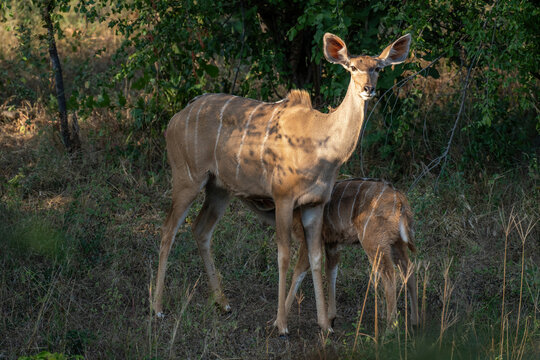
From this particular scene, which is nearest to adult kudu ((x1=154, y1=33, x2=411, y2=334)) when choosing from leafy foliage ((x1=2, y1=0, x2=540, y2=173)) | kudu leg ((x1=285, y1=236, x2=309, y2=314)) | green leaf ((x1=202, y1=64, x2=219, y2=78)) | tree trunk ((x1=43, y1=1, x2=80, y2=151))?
kudu leg ((x1=285, y1=236, x2=309, y2=314))

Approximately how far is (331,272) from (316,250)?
0.89 feet

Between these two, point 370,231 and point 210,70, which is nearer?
point 370,231

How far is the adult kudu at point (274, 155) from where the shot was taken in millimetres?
4977

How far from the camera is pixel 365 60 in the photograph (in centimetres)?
486

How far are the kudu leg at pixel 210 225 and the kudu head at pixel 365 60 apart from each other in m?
1.37

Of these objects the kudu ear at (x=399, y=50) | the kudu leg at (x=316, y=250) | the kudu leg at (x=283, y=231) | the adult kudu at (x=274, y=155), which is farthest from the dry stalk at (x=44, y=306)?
the kudu ear at (x=399, y=50)

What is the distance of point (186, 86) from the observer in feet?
23.4

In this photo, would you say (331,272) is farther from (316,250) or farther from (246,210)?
(246,210)

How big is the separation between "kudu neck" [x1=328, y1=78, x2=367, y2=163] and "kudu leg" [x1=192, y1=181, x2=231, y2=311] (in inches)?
46.0

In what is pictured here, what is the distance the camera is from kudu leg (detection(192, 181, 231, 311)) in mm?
5594

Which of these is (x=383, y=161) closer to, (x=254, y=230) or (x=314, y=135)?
(x=254, y=230)

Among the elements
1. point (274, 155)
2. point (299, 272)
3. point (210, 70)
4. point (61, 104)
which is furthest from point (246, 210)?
point (61, 104)

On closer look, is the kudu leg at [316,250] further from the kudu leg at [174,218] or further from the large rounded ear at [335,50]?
the large rounded ear at [335,50]

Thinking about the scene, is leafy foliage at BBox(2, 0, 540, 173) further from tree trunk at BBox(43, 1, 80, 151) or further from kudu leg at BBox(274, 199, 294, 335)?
kudu leg at BBox(274, 199, 294, 335)
